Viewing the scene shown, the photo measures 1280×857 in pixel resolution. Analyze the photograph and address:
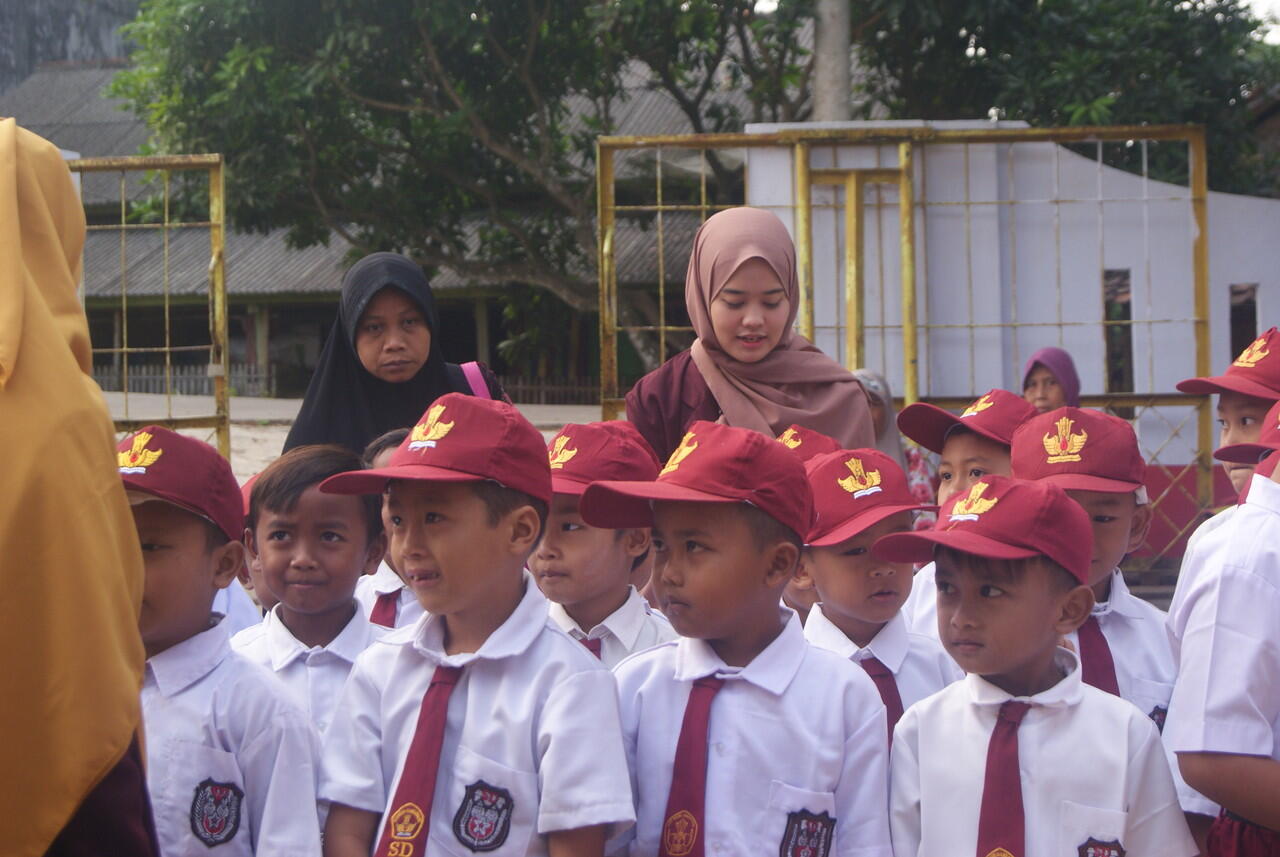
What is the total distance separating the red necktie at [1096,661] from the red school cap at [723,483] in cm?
70

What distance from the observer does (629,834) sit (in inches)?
87.7

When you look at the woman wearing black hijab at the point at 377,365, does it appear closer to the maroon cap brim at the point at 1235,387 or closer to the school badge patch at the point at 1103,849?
the maroon cap brim at the point at 1235,387

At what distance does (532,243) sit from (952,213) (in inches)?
222

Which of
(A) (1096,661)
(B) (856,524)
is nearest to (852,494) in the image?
(B) (856,524)

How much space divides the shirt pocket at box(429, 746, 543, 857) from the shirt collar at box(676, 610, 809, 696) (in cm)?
35

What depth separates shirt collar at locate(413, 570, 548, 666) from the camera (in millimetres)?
2176

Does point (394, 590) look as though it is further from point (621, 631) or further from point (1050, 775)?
point (1050, 775)

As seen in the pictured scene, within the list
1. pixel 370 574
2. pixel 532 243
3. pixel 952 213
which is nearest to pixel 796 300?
pixel 370 574

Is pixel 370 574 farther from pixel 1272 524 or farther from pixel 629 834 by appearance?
pixel 1272 524

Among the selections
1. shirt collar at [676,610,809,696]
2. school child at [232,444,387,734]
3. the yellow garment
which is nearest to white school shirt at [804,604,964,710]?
shirt collar at [676,610,809,696]

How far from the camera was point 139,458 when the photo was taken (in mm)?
2350

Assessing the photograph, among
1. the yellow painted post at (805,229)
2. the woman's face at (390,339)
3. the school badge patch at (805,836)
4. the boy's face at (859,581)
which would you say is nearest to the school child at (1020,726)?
the school badge patch at (805,836)

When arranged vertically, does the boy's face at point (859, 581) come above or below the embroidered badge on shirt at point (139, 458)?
below

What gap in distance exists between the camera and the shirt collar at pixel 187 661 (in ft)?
7.27
